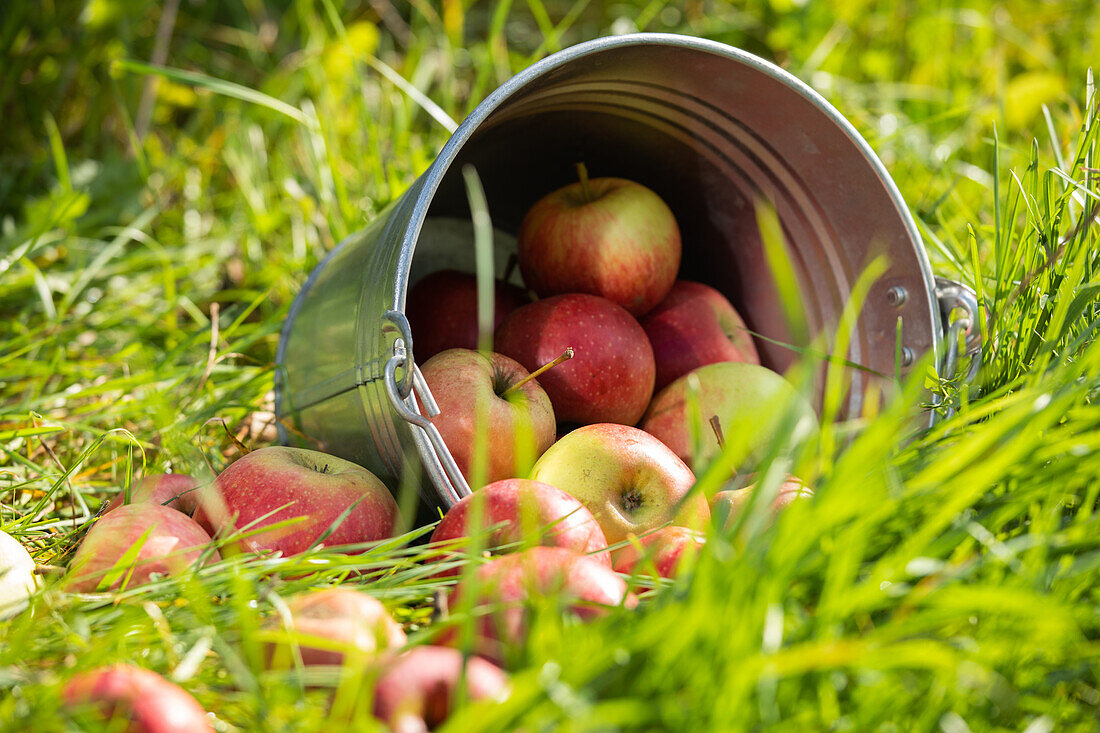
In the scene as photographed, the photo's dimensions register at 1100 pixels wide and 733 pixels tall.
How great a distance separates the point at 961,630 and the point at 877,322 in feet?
3.02

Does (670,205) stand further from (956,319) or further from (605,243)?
(956,319)

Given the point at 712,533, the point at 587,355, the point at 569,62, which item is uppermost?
the point at 569,62

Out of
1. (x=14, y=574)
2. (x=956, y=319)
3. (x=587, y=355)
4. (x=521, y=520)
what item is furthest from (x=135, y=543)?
(x=956, y=319)

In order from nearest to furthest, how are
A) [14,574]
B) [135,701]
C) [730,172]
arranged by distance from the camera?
[135,701] → [14,574] → [730,172]

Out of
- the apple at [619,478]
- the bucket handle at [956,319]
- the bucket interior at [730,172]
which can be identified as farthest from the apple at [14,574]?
the bucket handle at [956,319]

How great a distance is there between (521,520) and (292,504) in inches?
13.3

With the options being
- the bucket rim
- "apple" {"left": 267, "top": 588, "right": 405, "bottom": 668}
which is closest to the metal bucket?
the bucket rim

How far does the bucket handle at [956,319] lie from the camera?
59.4 inches

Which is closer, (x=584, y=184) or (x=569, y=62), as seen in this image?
(x=569, y=62)

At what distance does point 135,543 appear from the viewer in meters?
1.08

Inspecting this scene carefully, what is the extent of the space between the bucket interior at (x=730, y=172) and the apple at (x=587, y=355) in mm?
279

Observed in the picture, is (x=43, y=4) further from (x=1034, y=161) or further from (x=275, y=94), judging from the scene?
(x=1034, y=161)

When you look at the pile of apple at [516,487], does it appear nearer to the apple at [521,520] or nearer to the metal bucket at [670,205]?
the apple at [521,520]

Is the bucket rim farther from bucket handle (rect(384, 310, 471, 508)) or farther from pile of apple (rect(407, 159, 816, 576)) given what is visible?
pile of apple (rect(407, 159, 816, 576))
